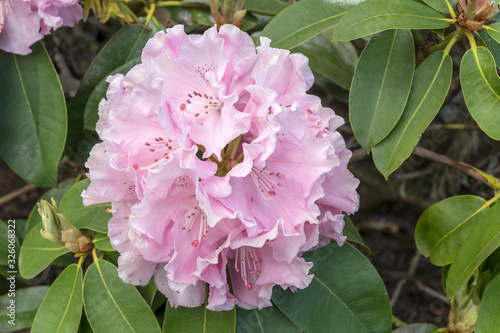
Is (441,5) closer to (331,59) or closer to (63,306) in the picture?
(331,59)

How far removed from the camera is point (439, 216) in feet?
3.75

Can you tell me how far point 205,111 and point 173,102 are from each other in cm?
5

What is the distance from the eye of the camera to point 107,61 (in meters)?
1.33

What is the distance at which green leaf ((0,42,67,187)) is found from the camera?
1213mm

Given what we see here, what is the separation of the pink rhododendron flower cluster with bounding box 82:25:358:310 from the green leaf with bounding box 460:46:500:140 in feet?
0.83

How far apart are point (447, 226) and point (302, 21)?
0.52 meters

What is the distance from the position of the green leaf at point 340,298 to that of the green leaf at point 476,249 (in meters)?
0.14

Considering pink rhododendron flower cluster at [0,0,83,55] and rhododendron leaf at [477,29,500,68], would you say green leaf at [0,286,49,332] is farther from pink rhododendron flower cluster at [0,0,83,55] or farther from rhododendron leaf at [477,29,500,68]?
rhododendron leaf at [477,29,500,68]

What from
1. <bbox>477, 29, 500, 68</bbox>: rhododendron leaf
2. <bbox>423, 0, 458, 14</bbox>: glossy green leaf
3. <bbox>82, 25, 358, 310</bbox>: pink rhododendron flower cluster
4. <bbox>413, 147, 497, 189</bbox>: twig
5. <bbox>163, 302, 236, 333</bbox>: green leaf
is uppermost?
<bbox>423, 0, 458, 14</bbox>: glossy green leaf

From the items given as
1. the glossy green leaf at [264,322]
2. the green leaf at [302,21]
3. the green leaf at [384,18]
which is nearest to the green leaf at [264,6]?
the green leaf at [302,21]

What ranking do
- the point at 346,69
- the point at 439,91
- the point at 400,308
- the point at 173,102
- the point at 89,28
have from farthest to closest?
the point at 400,308 → the point at 89,28 → the point at 346,69 → the point at 439,91 → the point at 173,102

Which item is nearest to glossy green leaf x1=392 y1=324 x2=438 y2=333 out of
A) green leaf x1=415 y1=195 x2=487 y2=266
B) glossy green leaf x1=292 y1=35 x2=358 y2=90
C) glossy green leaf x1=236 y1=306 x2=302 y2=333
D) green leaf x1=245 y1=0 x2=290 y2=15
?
green leaf x1=415 y1=195 x2=487 y2=266

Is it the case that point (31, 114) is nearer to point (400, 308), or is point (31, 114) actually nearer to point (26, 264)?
point (26, 264)

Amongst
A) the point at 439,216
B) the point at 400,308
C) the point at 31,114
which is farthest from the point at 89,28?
the point at 400,308
